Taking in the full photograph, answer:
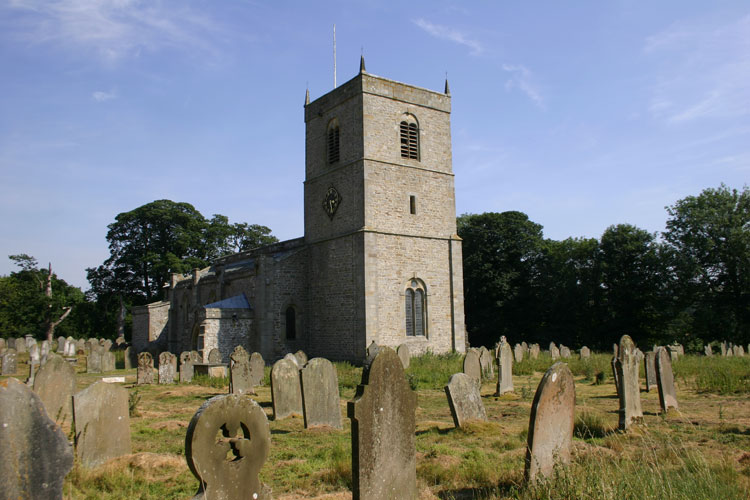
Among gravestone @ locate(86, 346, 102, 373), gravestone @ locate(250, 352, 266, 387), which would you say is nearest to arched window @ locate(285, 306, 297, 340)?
gravestone @ locate(86, 346, 102, 373)

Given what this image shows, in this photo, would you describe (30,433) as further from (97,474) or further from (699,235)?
(699,235)

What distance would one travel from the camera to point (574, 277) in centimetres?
3800

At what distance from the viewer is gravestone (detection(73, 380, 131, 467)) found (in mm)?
6914

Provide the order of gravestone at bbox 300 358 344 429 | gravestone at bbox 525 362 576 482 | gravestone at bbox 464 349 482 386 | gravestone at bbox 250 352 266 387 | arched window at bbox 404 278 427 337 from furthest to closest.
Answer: arched window at bbox 404 278 427 337
gravestone at bbox 250 352 266 387
gravestone at bbox 464 349 482 386
gravestone at bbox 300 358 344 429
gravestone at bbox 525 362 576 482

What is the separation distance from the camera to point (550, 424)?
565cm

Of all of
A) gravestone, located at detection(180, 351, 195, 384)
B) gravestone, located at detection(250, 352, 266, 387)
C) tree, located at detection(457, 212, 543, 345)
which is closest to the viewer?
gravestone, located at detection(250, 352, 266, 387)

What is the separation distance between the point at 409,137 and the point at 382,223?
4536 mm

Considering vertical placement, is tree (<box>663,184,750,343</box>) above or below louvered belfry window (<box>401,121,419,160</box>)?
below

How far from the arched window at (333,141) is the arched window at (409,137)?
3.04 m

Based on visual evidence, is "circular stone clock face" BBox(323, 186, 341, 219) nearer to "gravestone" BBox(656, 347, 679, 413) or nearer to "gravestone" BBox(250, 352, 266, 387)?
"gravestone" BBox(250, 352, 266, 387)

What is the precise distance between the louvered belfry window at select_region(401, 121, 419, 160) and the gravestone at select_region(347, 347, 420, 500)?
20.6 meters

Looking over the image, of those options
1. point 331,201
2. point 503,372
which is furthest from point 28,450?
point 331,201

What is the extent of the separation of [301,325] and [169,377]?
27.3 ft

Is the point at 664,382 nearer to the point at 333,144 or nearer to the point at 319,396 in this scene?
the point at 319,396
